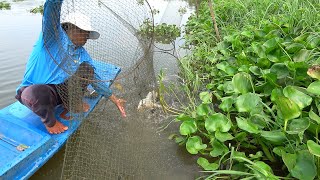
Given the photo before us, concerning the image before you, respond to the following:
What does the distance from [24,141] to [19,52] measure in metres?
3.56

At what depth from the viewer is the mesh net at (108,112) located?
8.09 ft

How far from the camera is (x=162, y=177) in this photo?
8.57 feet

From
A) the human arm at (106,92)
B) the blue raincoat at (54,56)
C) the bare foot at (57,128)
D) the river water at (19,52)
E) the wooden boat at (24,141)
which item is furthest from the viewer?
the human arm at (106,92)

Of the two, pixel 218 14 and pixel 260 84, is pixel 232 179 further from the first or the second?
pixel 218 14

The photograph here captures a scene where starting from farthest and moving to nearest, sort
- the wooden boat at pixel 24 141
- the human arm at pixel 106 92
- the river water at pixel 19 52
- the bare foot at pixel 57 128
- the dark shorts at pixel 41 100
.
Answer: the human arm at pixel 106 92 → the river water at pixel 19 52 → the bare foot at pixel 57 128 → the dark shorts at pixel 41 100 → the wooden boat at pixel 24 141

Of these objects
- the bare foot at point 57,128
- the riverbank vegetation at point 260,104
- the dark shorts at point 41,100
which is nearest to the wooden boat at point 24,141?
the bare foot at point 57,128

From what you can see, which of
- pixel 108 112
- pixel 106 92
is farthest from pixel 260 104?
pixel 108 112

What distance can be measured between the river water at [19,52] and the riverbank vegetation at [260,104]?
2.02 feet

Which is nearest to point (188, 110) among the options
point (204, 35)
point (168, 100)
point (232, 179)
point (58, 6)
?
point (168, 100)

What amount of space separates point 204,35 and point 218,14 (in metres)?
0.92

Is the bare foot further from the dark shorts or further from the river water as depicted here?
the river water

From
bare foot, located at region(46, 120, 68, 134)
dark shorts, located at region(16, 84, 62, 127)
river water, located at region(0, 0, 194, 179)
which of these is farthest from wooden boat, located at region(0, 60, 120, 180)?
river water, located at region(0, 0, 194, 179)

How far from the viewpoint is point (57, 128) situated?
2.72 m

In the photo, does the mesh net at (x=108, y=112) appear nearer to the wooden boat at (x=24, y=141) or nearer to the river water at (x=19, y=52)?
the wooden boat at (x=24, y=141)
